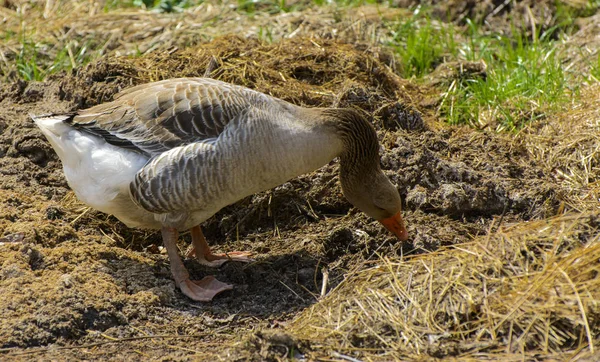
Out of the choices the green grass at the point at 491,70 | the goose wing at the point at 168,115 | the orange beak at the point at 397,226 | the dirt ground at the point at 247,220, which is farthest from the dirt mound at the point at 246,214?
the goose wing at the point at 168,115

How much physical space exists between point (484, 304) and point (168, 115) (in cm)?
266

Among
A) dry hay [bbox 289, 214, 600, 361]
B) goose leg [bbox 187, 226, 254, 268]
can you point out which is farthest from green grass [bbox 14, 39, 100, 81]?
dry hay [bbox 289, 214, 600, 361]

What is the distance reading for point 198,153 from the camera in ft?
17.6

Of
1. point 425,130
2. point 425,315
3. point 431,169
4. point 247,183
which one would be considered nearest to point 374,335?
point 425,315

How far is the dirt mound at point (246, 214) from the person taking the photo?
5078 mm

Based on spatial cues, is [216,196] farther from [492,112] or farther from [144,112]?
[492,112]

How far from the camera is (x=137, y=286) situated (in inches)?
214

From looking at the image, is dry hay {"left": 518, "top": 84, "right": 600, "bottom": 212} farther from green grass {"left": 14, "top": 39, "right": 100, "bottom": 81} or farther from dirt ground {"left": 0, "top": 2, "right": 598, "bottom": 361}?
green grass {"left": 14, "top": 39, "right": 100, "bottom": 81}

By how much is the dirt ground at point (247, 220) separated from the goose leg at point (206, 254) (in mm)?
90

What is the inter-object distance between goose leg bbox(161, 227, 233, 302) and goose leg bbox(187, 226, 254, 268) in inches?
12.4

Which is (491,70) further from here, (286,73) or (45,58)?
(45,58)

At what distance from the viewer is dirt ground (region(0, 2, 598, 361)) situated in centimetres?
489

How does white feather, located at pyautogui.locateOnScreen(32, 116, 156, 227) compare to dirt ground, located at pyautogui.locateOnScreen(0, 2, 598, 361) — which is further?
white feather, located at pyautogui.locateOnScreen(32, 116, 156, 227)

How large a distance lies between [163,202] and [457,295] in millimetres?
2216
